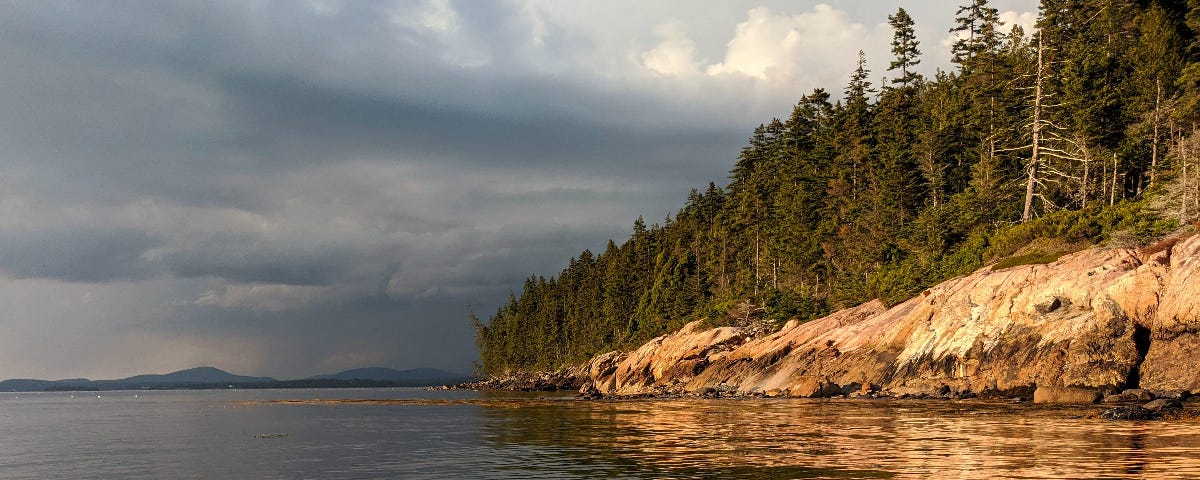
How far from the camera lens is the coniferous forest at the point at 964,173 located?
206 feet

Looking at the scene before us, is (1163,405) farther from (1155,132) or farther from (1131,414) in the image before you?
(1155,132)

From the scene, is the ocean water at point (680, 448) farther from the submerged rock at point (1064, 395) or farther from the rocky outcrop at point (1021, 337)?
the rocky outcrop at point (1021, 337)

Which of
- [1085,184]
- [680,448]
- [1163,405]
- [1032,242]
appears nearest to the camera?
[680,448]

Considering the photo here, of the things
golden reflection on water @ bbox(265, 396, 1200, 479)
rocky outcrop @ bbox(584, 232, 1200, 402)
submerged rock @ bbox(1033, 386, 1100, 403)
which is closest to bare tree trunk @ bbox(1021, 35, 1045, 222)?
rocky outcrop @ bbox(584, 232, 1200, 402)

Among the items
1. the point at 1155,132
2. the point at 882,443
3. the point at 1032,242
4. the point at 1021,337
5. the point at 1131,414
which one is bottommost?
the point at 882,443

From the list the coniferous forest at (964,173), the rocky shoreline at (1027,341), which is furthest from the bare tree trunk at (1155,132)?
the rocky shoreline at (1027,341)

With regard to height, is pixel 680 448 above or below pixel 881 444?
below

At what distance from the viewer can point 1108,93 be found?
73.7 m

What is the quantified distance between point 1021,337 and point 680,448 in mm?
28662

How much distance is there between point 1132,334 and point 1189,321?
280 cm

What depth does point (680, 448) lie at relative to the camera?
27609mm

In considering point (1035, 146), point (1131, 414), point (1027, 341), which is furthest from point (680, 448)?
point (1035, 146)

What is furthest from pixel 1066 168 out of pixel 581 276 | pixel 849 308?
pixel 581 276

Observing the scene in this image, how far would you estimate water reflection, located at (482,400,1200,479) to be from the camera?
65.2 feet
